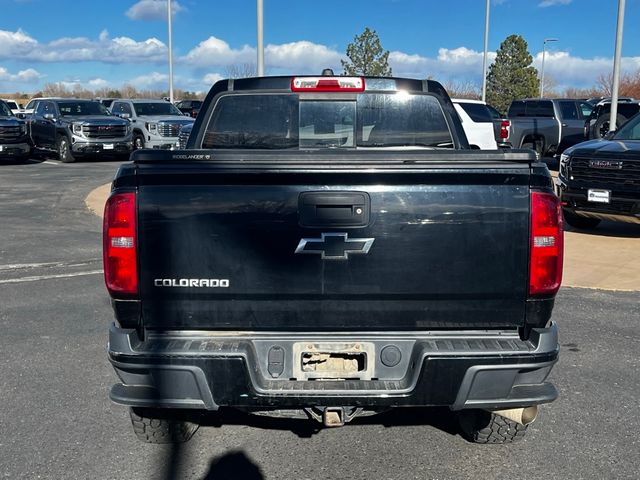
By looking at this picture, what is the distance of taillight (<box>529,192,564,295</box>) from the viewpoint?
120 inches

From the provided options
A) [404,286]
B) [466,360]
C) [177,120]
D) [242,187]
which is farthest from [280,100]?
[177,120]

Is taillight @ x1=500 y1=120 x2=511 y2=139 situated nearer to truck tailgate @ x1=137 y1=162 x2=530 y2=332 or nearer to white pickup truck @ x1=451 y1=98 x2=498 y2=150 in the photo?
white pickup truck @ x1=451 y1=98 x2=498 y2=150

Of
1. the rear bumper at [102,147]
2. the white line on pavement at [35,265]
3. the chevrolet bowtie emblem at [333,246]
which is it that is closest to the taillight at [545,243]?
the chevrolet bowtie emblem at [333,246]

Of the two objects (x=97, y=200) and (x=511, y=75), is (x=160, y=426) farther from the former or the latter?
(x=511, y=75)

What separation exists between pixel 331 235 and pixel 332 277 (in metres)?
0.18

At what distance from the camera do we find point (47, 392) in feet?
14.8

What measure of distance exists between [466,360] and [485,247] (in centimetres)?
50

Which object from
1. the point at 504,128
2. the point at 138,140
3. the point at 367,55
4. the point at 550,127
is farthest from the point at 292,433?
the point at 367,55

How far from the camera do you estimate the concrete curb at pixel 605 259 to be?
7.60 m

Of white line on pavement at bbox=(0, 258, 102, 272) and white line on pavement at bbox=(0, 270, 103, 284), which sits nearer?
white line on pavement at bbox=(0, 270, 103, 284)

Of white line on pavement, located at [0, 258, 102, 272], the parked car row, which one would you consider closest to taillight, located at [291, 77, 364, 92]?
white line on pavement, located at [0, 258, 102, 272]

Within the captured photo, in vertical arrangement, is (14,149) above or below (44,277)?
above

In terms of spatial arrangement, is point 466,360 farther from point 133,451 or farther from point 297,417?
point 133,451

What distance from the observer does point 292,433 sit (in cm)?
396
